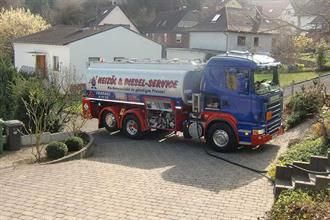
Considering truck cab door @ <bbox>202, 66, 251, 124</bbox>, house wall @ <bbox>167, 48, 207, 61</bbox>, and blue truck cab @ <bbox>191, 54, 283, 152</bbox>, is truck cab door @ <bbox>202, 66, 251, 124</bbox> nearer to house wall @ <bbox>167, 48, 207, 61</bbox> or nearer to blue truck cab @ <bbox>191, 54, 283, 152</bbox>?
blue truck cab @ <bbox>191, 54, 283, 152</bbox>

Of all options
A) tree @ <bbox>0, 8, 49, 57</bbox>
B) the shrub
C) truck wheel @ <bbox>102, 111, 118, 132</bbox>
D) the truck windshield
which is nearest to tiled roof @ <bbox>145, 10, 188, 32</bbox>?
tree @ <bbox>0, 8, 49, 57</bbox>

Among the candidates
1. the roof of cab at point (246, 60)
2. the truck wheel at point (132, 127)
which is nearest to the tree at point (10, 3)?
the truck wheel at point (132, 127)

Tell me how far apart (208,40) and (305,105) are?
114 feet

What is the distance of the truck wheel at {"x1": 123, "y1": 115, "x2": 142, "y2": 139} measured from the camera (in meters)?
17.1

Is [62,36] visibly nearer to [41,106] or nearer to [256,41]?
[41,106]

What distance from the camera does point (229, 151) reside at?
14.7m

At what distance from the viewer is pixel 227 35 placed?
4962 centimetres

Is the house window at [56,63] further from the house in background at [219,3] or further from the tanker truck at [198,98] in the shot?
the house in background at [219,3]

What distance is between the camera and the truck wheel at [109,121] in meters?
18.1

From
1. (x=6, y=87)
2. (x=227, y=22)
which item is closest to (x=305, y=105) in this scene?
(x=6, y=87)

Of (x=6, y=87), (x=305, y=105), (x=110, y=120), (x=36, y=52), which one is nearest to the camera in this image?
(x=305, y=105)

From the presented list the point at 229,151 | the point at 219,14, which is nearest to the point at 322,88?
the point at 229,151

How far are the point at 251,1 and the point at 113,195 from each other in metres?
87.1

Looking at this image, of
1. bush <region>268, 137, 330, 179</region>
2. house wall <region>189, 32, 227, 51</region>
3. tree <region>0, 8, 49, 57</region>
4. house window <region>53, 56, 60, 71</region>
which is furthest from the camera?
house wall <region>189, 32, 227, 51</region>
